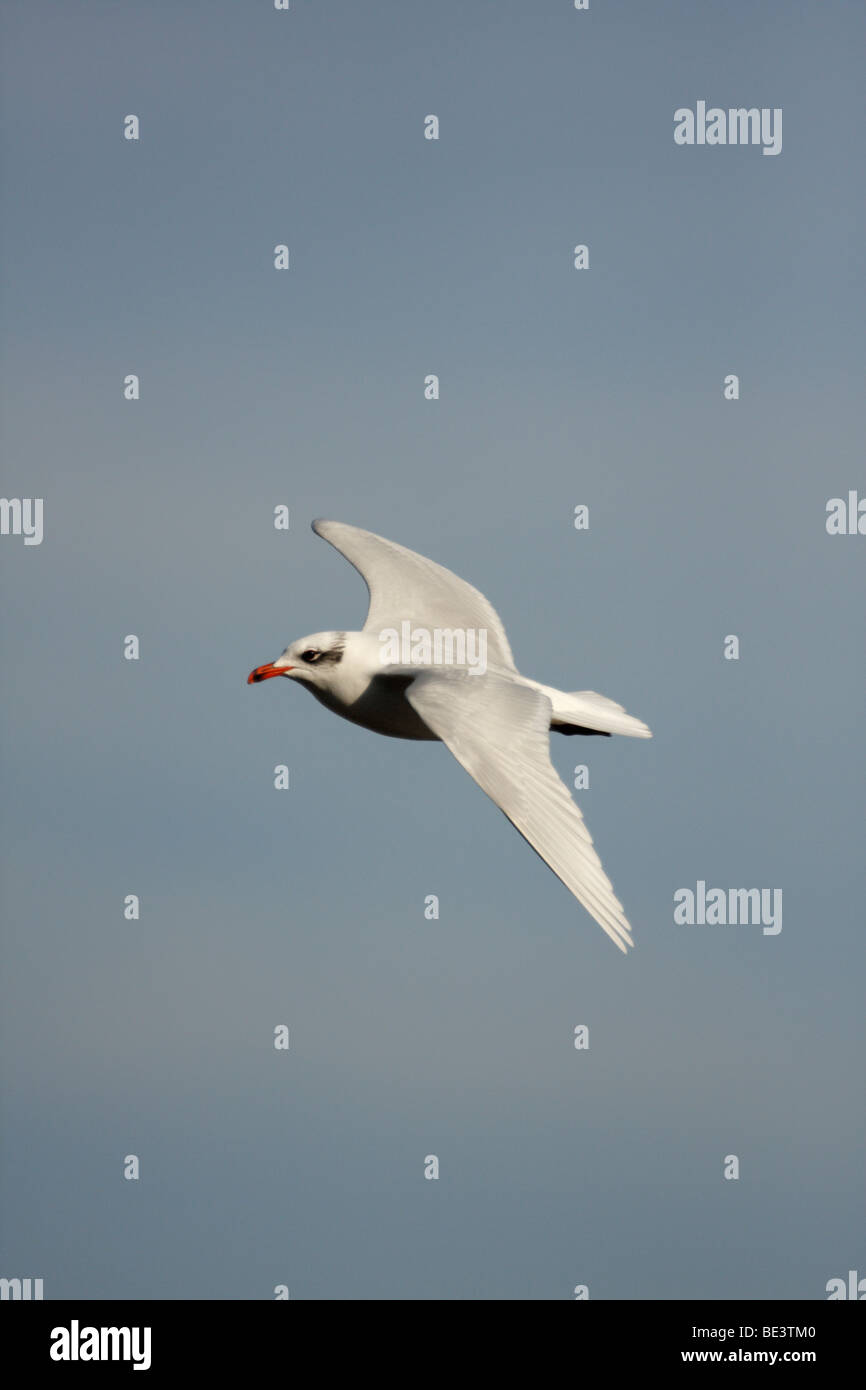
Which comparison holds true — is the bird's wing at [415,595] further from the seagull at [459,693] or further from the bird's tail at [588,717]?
the bird's tail at [588,717]

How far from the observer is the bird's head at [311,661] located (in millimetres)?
14406

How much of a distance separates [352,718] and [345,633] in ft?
2.13

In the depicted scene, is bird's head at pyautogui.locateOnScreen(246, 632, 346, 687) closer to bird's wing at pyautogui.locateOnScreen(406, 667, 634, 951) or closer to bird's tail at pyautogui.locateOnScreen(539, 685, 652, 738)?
bird's wing at pyautogui.locateOnScreen(406, 667, 634, 951)

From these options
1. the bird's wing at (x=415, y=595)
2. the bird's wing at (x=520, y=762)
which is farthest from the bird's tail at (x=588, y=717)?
the bird's wing at (x=520, y=762)

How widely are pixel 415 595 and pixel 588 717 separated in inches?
91.2

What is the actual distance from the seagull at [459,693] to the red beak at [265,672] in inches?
0.4

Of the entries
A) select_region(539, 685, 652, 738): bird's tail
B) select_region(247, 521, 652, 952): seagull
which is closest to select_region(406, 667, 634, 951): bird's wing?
select_region(247, 521, 652, 952): seagull

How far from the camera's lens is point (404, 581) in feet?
55.1

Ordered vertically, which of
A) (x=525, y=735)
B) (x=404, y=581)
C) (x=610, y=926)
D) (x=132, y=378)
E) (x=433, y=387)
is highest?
(x=132, y=378)

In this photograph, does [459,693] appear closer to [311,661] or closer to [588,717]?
[311,661]

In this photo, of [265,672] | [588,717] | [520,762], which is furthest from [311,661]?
[520,762]

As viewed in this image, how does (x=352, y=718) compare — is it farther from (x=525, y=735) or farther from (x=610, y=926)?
(x=610, y=926)

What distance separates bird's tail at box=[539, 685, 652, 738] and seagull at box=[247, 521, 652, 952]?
0.5 inches

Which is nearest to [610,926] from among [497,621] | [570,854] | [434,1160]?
[570,854]
